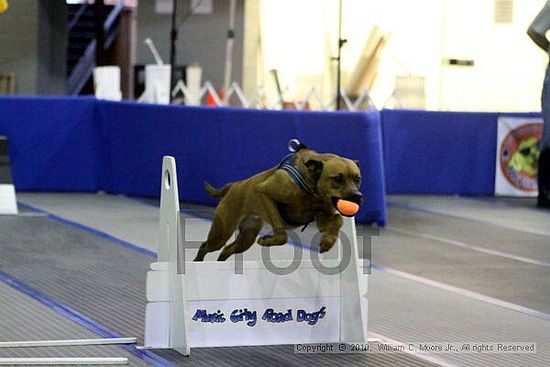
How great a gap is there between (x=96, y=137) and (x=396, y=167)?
3350mm

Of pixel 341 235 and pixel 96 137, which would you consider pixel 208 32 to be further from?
pixel 341 235

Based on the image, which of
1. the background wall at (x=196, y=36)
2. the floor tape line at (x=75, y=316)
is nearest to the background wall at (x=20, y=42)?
the background wall at (x=196, y=36)

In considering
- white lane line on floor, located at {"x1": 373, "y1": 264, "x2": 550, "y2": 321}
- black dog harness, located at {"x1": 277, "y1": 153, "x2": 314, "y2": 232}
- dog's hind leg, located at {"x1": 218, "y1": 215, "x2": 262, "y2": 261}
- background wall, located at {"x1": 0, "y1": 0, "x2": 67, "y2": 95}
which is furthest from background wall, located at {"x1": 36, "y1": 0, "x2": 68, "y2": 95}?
black dog harness, located at {"x1": 277, "y1": 153, "x2": 314, "y2": 232}

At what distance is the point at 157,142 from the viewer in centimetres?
1202

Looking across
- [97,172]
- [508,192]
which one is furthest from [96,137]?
[508,192]

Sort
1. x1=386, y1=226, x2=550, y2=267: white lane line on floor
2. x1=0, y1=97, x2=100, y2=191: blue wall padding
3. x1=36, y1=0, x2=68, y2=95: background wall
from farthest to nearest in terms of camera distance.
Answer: x1=36, y1=0, x2=68, y2=95: background wall < x1=0, y1=97, x2=100, y2=191: blue wall padding < x1=386, y1=226, x2=550, y2=267: white lane line on floor

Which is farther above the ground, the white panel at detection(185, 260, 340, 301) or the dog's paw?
the dog's paw

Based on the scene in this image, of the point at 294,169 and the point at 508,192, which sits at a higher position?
the point at 294,169

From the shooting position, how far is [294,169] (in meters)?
5.45

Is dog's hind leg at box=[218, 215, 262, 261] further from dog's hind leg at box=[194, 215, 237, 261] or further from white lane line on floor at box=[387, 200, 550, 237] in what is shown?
white lane line on floor at box=[387, 200, 550, 237]

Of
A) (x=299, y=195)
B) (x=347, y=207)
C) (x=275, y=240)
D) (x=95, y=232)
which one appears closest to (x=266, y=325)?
(x=275, y=240)

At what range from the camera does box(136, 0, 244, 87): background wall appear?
1884cm

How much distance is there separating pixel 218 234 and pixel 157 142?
6.24m

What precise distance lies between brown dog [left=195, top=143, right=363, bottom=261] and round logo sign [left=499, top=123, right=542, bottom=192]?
8477 millimetres
